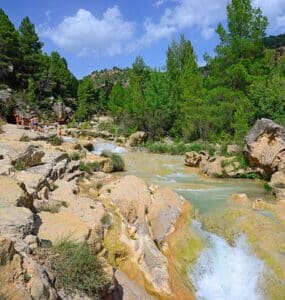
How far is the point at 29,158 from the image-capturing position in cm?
1565

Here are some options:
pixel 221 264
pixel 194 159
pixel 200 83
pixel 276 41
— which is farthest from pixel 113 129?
pixel 276 41

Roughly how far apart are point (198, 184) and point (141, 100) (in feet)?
85.0

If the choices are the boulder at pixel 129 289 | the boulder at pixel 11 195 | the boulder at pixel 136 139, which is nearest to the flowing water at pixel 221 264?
the boulder at pixel 129 289

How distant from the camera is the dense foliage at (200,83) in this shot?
32.8 meters

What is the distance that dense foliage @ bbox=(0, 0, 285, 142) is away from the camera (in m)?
32.8

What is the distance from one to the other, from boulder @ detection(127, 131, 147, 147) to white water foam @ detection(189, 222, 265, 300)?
2615 cm

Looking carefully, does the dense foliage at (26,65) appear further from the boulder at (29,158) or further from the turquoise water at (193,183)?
the boulder at (29,158)

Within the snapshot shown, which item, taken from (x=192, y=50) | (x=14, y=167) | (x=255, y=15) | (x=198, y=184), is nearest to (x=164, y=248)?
(x=14, y=167)

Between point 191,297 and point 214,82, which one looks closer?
point 191,297

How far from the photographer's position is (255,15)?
120 ft

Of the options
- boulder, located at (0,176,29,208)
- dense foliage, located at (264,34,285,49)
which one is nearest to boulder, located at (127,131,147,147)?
boulder, located at (0,176,29,208)

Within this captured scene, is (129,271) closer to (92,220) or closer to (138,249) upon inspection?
(138,249)

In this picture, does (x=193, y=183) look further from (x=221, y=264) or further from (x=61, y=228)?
(x=61, y=228)

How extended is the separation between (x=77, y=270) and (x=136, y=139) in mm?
32096
